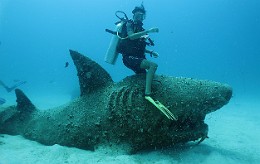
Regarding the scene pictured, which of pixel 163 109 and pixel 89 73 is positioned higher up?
pixel 89 73

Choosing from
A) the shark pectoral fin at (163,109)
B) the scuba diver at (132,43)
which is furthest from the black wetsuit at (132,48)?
the shark pectoral fin at (163,109)

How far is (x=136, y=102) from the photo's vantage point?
18.5ft

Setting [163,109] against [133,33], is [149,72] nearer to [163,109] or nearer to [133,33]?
[163,109]

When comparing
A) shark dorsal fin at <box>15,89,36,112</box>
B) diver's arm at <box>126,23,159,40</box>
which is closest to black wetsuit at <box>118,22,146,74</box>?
diver's arm at <box>126,23,159,40</box>

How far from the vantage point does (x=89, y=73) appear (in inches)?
255

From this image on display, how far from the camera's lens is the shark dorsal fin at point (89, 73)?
6465 mm

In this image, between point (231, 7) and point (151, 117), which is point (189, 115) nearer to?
point (151, 117)

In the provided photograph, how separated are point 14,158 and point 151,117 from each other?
312 centimetres

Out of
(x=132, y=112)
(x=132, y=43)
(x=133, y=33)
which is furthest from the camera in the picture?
(x=132, y=43)

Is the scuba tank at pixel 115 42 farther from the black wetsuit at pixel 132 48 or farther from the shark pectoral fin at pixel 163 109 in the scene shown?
the shark pectoral fin at pixel 163 109

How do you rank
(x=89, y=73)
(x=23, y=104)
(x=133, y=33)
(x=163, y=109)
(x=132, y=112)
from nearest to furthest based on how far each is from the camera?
(x=163, y=109), (x=132, y=112), (x=133, y=33), (x=89, y=73), (x=23, y=104)

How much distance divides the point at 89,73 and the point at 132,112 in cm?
165

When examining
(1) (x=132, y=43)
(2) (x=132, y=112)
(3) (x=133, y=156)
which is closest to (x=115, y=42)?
(1) (x=132, y=43)

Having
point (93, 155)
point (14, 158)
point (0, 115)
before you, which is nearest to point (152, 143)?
point (93, 155)
